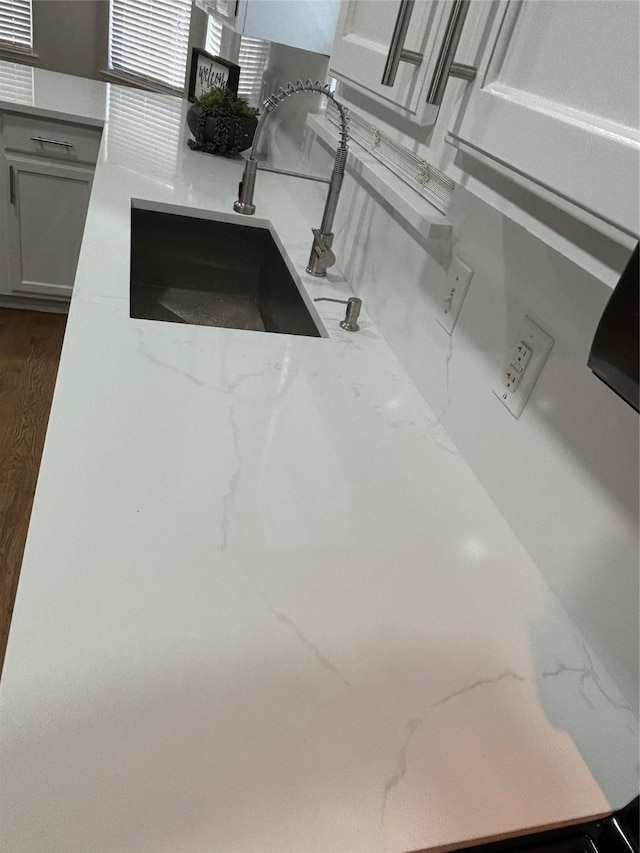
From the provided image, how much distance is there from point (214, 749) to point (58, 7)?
441cm

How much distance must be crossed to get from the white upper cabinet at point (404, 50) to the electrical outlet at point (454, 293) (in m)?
0.27

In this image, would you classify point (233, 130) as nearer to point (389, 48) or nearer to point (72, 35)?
point (389, 48)

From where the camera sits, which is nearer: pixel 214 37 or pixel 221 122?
pixel 221 122

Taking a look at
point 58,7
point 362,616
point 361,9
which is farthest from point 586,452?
point 58,7

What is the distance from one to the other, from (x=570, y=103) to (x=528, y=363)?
42 centimetres

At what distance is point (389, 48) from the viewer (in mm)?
821

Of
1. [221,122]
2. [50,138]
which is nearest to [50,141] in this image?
[50,138]

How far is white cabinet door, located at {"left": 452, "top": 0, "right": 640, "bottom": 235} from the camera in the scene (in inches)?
18.1

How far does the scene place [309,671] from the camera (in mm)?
659

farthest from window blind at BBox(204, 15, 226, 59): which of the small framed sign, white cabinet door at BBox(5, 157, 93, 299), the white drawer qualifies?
white cabinet door at BBox(5, 157, 93, 299)

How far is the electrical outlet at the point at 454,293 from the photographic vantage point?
3.41ft

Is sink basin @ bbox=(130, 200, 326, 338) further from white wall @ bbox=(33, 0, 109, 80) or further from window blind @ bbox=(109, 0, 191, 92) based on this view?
white wall @ bbox=(33, 0, 109, 80)

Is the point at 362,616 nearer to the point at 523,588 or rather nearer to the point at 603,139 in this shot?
the point at 523,588

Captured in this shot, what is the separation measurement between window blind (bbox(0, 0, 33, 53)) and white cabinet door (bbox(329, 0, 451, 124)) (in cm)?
356
